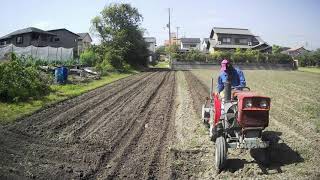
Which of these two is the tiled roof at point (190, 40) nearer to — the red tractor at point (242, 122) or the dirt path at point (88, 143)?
the dirt path at point (88, 143)

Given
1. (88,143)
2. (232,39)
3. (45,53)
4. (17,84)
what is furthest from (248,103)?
(232,39)

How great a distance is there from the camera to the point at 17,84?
15.0 meters

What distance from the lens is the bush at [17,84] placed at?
14336 millimetres

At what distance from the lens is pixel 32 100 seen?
50.0 feet

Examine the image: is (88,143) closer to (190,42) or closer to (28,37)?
(28,37)

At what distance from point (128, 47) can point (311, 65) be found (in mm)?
33106

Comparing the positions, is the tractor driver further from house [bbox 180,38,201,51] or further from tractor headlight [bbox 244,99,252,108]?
house [bbox 180,38,201,51]

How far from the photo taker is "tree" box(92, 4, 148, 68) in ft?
153

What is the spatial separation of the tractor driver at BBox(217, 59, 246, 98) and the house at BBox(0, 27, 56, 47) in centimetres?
4591

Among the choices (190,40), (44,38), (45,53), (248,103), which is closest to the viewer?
(248,103)

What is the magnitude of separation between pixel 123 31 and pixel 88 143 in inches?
1510

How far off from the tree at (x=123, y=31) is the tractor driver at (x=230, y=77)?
1483 inches

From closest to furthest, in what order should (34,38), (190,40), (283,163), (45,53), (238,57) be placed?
(283,163) → (45,53) → (34,38) → (238,57) → (190,40)

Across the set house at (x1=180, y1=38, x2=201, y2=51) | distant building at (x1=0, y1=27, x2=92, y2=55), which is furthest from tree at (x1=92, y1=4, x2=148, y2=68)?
house at (x1=180, y1=38, x2=201, y2=51)
